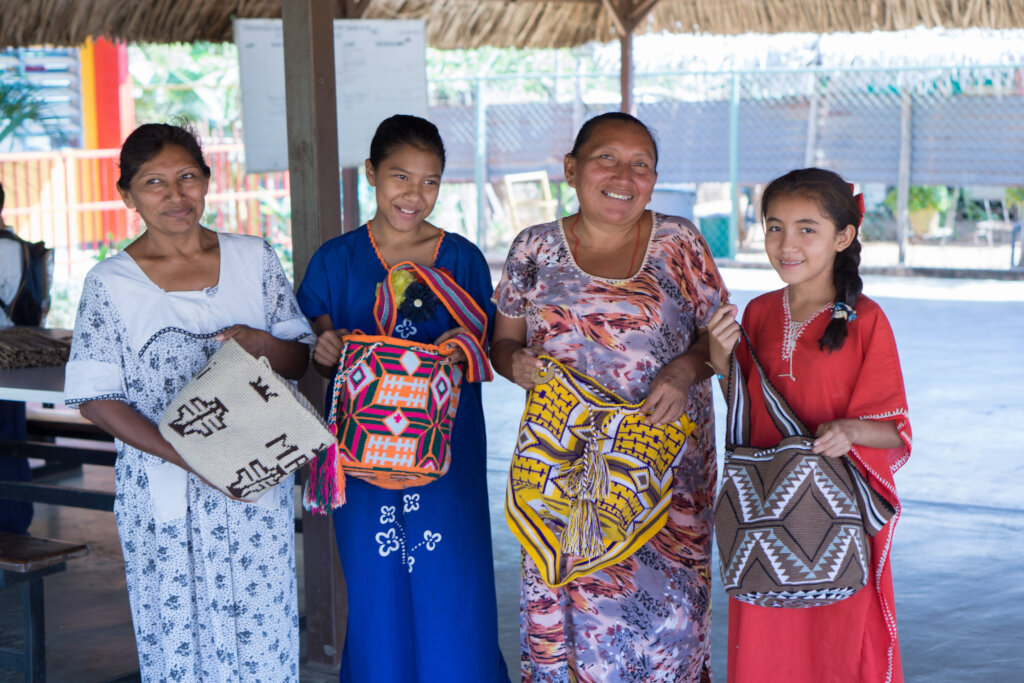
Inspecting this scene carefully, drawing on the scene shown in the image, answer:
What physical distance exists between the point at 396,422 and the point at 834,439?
1.08 meters

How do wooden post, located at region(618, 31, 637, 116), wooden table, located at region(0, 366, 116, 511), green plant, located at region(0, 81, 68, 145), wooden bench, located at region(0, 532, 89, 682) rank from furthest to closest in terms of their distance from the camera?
green plant, located at region(0, 81, 68, 145)
wooden post, located at region(618, 31, 637, 116)
wooden table, located at region(0, 366, 116, 511)
wooden bench, located at region(0, 532, 89, 682)

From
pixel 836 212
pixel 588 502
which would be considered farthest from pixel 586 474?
pixel 836 212

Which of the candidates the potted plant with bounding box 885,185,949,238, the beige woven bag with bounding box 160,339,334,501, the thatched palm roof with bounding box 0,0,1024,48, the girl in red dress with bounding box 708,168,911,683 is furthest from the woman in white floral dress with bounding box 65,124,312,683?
the potted plant with bounding box 885,185,949,238

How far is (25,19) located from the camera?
6113mm

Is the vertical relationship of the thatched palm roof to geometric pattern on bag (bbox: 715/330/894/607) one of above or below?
above

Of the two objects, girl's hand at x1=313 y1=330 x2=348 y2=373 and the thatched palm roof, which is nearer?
girl's hand at x1=313 y1=330 x2=348 y2=373

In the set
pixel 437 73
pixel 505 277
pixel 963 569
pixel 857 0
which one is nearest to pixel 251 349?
pixel 505 277

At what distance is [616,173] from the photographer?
2.81 m

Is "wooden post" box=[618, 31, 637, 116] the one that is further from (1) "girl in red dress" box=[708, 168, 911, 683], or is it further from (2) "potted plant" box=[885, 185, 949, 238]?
(2) "potted plant" box=[885, 185, 949, 238]

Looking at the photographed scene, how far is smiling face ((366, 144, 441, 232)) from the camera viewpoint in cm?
293

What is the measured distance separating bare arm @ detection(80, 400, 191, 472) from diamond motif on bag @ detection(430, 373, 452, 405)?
0.64m

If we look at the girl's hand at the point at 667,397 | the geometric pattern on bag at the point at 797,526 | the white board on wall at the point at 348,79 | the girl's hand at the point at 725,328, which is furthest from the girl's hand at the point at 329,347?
the white board on wall at the point at 348,79

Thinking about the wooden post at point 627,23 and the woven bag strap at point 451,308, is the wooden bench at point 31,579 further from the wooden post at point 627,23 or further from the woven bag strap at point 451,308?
the wooden post at point 627,23

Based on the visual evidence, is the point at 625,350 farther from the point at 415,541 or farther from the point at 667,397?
the point at 415,541
